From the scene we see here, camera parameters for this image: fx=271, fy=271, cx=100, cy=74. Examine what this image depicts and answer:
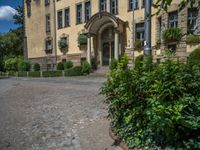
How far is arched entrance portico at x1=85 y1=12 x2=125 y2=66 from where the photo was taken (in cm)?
2911

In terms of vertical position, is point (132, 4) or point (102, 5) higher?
point (102, 5)

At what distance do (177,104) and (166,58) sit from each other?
3.48 feet

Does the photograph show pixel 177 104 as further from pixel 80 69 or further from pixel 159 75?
pixel 80 69

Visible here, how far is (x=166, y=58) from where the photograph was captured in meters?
4.82

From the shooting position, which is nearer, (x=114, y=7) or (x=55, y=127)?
(x=55, y=127)

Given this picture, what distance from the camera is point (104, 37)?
32.5 metres

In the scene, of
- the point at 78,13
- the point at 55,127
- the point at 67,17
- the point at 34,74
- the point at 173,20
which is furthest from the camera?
the point at 67,17

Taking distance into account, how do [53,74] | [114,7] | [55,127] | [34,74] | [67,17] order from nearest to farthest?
[55,127] < [114,7] < [53,74] < [34,74] < [67,17]

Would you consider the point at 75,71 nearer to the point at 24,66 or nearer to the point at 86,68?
the point at 86,68

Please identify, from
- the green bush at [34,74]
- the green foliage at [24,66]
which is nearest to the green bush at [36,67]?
the green foliage at [24,66]

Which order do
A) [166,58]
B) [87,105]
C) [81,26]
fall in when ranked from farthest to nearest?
[81,26] → [87,105] → [166,58]

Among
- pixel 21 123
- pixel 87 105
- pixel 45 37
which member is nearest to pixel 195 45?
pixel 87 105

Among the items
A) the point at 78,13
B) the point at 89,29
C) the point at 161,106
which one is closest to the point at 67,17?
the point at 78,13

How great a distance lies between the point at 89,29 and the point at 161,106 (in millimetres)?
28053
